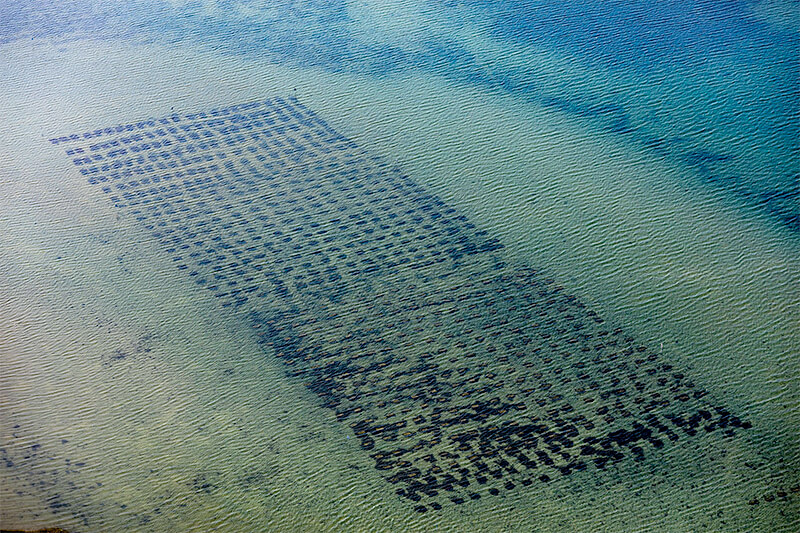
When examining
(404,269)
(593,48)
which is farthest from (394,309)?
(593,48)

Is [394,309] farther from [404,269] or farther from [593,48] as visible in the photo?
[593,48]

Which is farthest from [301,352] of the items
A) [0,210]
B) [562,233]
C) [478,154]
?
[0,210]

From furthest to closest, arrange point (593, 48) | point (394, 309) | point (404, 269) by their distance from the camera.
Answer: point (593, 48)
point (404, 269)
point (394, 309)

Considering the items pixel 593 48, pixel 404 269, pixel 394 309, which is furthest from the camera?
pixel 593 48

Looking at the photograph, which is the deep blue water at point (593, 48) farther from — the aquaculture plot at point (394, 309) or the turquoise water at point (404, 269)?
the aquaculture plot at point (394, 309)

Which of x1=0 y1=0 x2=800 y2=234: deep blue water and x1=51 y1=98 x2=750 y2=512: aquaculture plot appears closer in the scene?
x1=51 y1=98 x2=750 y2=512: aquaculture plot

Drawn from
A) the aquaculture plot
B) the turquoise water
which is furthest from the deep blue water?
the aquaculture plot

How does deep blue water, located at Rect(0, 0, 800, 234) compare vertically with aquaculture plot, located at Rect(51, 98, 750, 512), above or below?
above

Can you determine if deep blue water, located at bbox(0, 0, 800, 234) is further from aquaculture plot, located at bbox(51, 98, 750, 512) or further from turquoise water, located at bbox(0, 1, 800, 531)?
aquaculture plot, located at bbox(51, 98, 750, 512)
